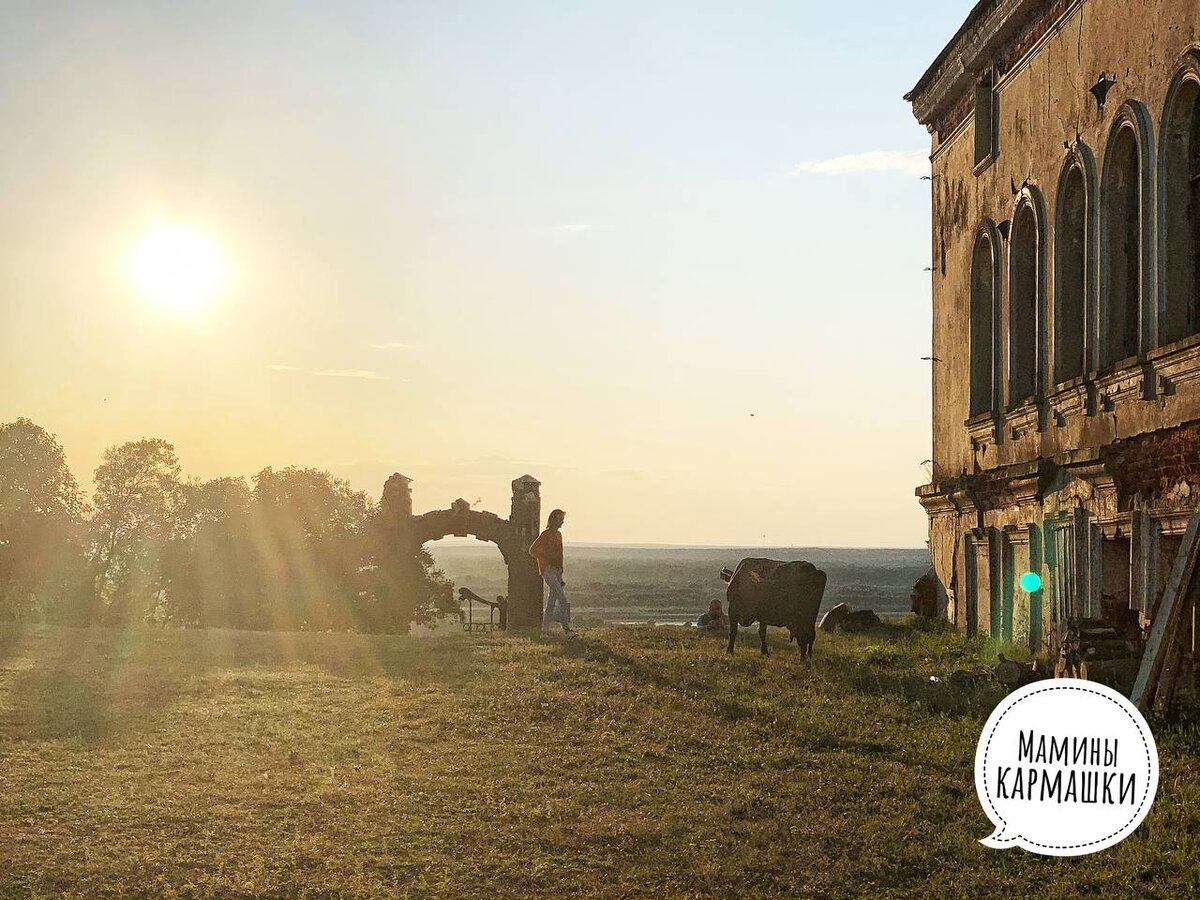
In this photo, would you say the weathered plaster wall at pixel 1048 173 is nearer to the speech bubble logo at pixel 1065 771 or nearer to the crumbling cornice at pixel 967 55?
the crumbling cornice at pixel 967 55

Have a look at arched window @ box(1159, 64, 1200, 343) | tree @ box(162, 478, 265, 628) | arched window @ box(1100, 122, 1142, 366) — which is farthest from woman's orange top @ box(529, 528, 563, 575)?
tree @ box(162, 478, 265, 628)

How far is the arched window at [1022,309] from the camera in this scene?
18.7 m

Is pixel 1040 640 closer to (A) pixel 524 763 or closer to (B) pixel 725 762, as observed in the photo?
(B) pixel 725 762

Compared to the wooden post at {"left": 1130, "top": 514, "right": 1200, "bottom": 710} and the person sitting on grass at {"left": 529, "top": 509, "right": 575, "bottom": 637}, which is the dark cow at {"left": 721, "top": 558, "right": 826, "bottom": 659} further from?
the wooden post at {"left": 1130, "top": 514, "right": 1200, "bottom": 710}

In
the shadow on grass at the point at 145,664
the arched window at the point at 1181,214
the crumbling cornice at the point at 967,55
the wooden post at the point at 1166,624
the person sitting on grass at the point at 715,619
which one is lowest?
the shadow on grass at the point at 145,664

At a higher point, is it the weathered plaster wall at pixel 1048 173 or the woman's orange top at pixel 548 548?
the weathered plaster wall at pixel 1048 173

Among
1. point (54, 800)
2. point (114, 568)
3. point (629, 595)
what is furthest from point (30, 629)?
point (629, 595)

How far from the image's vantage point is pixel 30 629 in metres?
22.1

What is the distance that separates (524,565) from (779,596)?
15.9m

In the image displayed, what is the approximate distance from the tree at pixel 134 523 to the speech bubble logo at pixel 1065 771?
145 ft

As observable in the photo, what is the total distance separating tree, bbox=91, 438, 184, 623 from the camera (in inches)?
1957

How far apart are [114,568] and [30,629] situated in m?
29.4

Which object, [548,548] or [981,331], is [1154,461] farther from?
[548,548]

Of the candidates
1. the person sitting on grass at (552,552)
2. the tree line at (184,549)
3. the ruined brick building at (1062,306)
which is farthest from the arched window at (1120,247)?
the tree line at (184,549)
